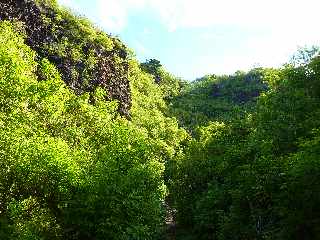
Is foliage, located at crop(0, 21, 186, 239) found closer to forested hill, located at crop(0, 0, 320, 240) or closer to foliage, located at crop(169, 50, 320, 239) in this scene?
forested hill, located at crop(0, 0, 320, 240)

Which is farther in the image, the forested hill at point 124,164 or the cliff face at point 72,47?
the cliff face at point 72,47

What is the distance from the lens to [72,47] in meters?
94.1

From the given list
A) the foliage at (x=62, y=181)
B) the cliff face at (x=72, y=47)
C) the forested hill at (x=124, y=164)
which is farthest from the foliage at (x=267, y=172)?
the cliff face at (x=72, y=47)

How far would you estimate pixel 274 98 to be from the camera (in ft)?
191

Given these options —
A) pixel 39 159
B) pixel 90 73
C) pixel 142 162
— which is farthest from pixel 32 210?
pixel 90 73

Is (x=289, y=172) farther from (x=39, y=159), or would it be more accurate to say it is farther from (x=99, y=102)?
(x=99, y=102)

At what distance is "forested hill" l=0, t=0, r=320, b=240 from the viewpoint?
139ft

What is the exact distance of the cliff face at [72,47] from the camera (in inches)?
3344

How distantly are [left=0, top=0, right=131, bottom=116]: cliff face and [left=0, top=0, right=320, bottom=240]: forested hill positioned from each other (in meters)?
0.34

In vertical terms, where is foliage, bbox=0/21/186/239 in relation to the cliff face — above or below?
below

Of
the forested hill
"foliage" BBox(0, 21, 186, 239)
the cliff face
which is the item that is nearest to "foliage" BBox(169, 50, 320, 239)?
the forested hill

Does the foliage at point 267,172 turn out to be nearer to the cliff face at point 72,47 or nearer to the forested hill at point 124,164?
the forested hill at point 124,164

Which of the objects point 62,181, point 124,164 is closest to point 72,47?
point 124,164

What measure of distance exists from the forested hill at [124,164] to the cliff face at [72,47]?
0.34m
